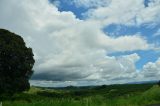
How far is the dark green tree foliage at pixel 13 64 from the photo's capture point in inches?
1727

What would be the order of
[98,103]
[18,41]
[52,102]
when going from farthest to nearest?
1. [18,41]
2. [98,103]
3. [52,102]

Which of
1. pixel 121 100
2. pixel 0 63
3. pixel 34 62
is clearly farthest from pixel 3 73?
pixel 121 100

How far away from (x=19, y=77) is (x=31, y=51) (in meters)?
3.96

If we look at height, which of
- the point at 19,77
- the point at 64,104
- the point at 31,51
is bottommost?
the point at 64,104

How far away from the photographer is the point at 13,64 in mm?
44156

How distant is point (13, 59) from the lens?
1738 inches

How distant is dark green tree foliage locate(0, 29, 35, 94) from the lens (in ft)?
144

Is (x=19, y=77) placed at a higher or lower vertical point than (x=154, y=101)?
higher

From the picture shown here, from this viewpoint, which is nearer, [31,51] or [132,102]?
[132,102]

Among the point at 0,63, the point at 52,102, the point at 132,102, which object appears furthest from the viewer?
the point at 0,63

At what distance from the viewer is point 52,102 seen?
26.0 meters

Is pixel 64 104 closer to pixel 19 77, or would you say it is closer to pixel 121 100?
pixel 121 100

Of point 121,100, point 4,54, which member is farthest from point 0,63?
point 121,100

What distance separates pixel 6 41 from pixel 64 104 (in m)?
21.5
